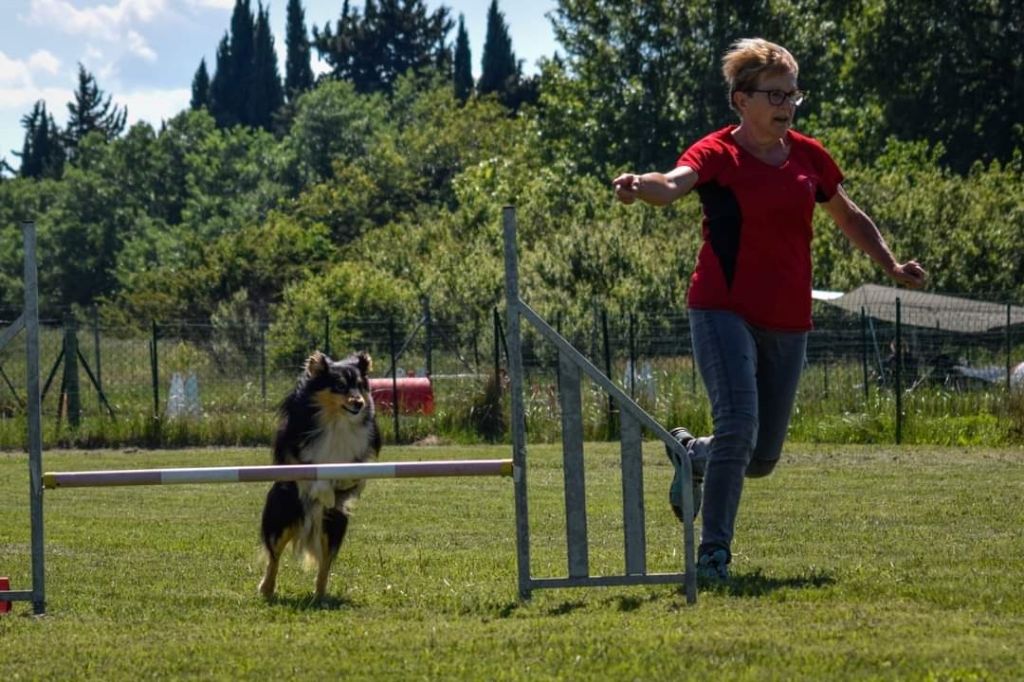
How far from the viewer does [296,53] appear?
420ft

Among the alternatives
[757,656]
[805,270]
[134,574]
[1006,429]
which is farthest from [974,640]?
[1006,429]

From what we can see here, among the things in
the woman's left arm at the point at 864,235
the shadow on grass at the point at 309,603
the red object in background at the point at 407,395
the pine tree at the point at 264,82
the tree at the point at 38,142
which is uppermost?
the pine tree at the point at 264,82

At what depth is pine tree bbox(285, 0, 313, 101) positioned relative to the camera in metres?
125

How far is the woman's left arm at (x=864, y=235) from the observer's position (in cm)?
693

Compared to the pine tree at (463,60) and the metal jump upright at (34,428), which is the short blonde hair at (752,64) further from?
the pine tree at (463,60)

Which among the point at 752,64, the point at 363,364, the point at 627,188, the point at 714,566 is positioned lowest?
the point at 714,566

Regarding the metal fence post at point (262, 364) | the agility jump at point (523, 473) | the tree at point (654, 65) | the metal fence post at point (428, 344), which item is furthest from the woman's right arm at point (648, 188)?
the tree at point (654, 65)

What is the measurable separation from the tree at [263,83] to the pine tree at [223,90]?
200 centimetres

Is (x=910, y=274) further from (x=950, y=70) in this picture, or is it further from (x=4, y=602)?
(x=950, y=70)

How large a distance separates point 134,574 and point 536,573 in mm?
1967

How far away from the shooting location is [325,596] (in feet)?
23.2

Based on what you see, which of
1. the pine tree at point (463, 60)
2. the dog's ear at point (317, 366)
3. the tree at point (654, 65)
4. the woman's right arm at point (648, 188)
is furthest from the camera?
the pine tree at point (463, 60)

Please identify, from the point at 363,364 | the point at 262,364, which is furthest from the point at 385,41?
the point at 363,364

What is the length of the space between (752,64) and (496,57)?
326ft
